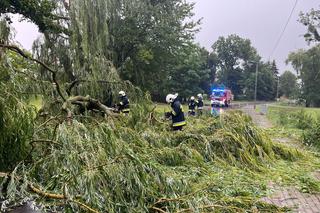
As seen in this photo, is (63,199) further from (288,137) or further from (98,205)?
(288,137)

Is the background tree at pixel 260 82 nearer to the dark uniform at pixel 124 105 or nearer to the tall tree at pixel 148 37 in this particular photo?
the tall tree at pixel 148 37

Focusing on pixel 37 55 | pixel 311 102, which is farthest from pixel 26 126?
pixel 311 102

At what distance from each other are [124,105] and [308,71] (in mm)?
47827

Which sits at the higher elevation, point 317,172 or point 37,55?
point 37,55

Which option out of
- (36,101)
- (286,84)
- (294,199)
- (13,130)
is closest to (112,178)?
(13,130)

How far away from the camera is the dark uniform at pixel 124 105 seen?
9.35 metres

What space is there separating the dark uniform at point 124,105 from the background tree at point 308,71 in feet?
144

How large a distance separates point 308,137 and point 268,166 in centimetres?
496

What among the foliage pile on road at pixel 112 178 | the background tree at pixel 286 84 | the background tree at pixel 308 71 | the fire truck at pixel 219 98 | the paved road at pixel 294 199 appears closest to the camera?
the foliage pile on road at pixel 112 178

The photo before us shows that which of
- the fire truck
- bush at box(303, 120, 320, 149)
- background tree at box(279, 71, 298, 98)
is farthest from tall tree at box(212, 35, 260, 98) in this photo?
bush at box(303, 120, 320, 149)

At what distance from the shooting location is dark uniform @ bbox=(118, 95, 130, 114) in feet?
30.7

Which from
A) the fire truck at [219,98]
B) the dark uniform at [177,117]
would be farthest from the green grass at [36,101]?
the fire truck at [219,98]

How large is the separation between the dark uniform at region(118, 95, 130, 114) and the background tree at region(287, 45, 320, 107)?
43820 millimetres

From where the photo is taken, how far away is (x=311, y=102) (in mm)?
55469
